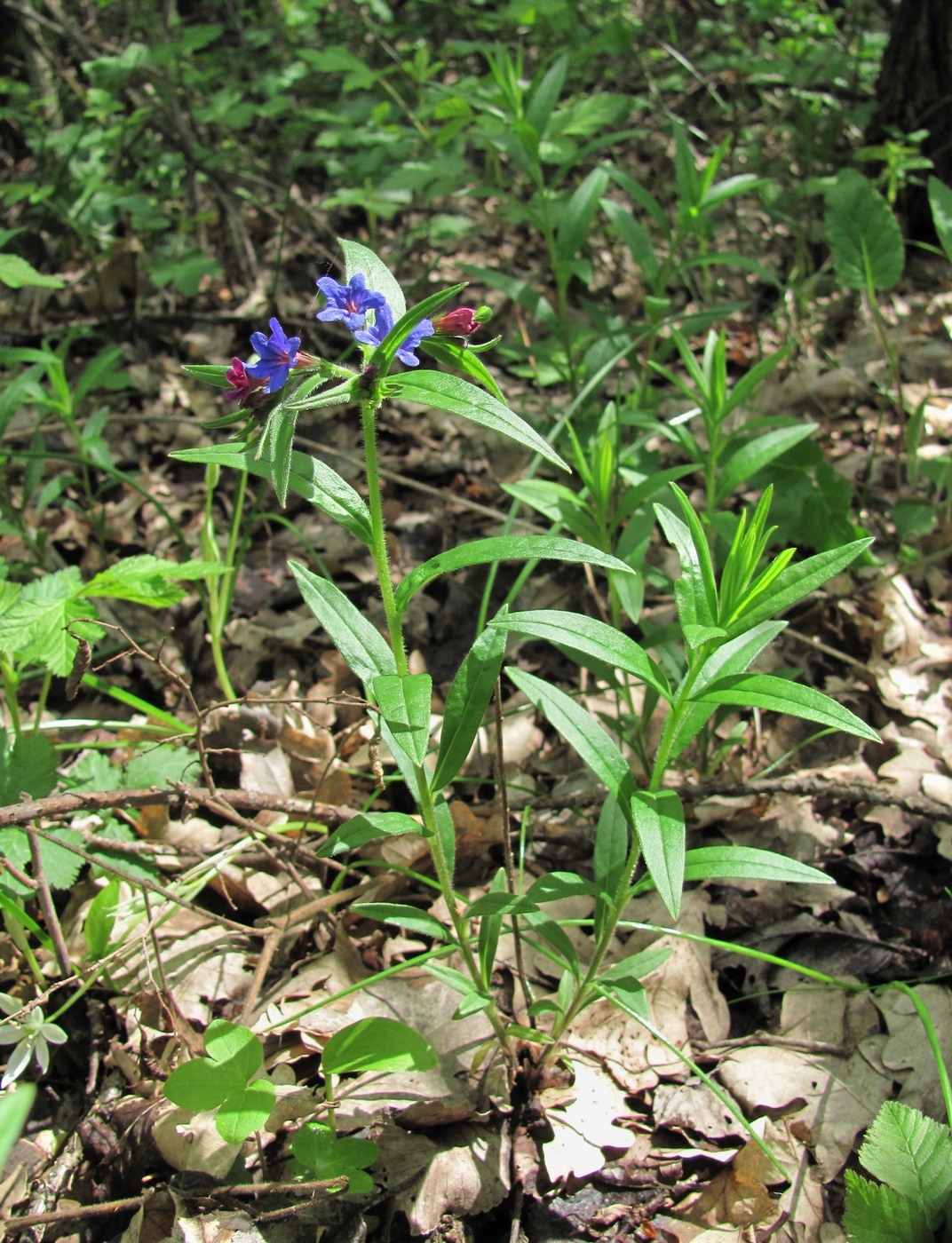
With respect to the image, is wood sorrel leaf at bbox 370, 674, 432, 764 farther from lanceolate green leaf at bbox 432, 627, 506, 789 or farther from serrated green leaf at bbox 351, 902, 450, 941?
serrated green leaf at bbox 351, 902, 450, 941

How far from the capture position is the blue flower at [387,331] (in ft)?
4.64

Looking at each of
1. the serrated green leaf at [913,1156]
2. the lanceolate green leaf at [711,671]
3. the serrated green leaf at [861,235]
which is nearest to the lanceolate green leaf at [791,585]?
the lanceolate green leaf at [711,671]

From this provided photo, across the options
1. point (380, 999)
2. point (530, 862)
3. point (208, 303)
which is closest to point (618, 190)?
point (208, 303)

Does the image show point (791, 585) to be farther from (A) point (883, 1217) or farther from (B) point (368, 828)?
(A) point (883, 1217)

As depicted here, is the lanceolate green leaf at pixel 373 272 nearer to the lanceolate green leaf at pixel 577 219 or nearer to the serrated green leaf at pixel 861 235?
the lanceolate green leaf at pixel 577 219

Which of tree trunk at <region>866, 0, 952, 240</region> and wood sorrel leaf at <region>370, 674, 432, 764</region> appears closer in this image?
wood sorrel leaf at <region>370, 674, 432, 764</region>

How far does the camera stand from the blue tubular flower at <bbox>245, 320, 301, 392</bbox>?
4.42 feet

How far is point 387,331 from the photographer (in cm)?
143

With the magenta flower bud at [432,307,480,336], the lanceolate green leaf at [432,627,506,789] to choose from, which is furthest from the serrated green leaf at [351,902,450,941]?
the magenta flower bud at [432,307,480,336]

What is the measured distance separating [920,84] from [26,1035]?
5.30m

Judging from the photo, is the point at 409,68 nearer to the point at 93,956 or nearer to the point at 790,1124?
the point at 93,956

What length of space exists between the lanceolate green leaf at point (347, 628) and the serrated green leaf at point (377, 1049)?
0.71 meters

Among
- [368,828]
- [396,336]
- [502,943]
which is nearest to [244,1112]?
[368,828]

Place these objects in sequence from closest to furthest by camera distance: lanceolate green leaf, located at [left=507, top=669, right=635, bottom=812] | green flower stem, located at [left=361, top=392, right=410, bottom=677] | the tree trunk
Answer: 1. green flower stem, located at [left=361, top=392, right=410, bottom=677]
2. lanceolate green leaf, located at [left=507, top=669, right=635, bottom=812]
3. the tree trunk
